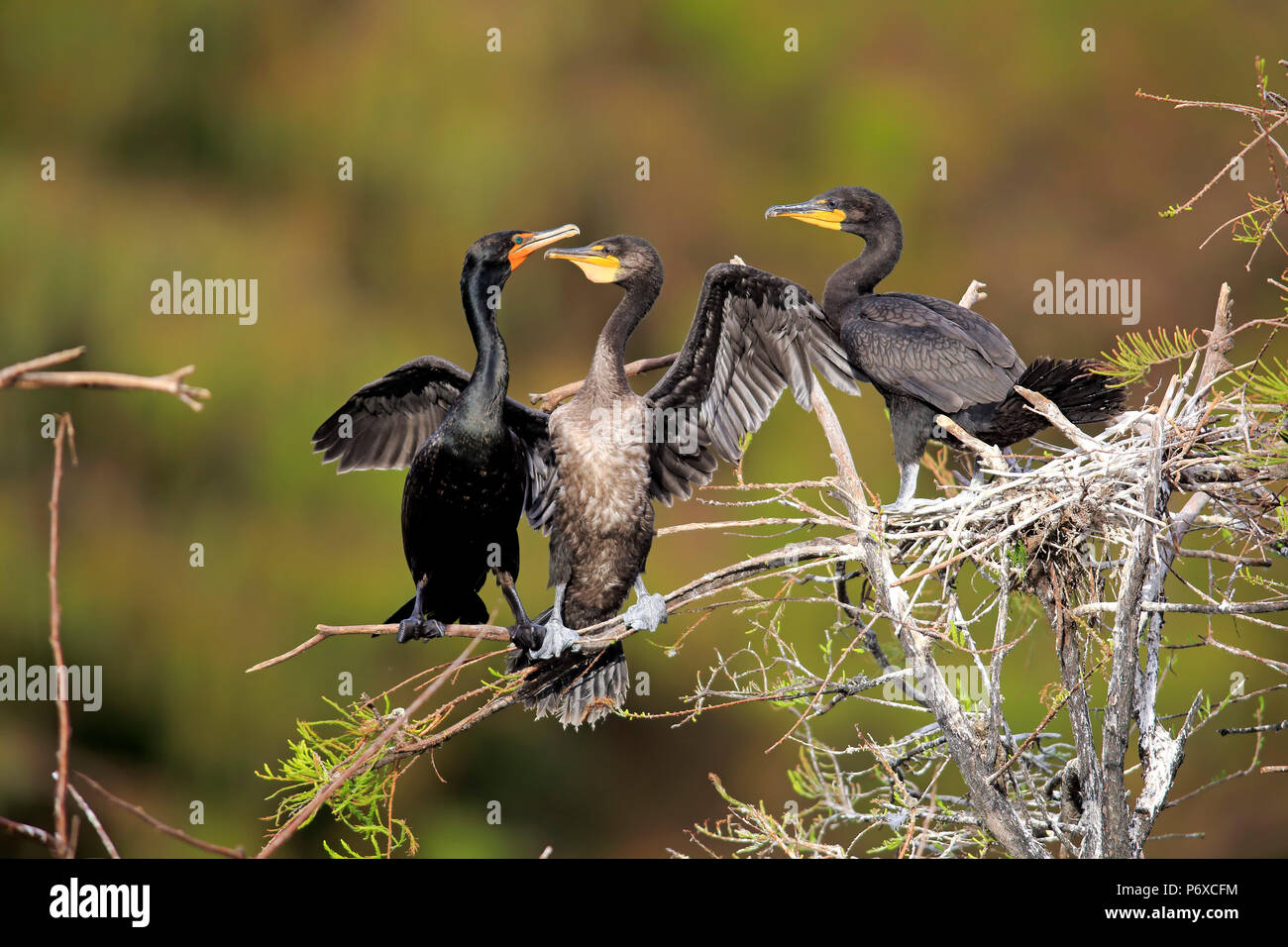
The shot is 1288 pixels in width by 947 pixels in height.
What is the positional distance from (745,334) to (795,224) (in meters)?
7.31

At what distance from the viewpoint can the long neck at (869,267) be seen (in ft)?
13.7

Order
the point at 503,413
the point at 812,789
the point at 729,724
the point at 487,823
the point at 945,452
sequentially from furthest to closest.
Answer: the point at 729,724, the point at 487,823, the point at 945,452, the point at 812,789, the point at 503,413

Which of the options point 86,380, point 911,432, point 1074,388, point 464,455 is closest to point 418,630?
point 464,455

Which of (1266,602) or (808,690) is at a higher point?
(1266,602)

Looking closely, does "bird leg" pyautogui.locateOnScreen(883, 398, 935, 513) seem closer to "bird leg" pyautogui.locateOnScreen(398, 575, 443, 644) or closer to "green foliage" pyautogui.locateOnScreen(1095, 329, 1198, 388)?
"green foliage" pyautogui.locateOnScreen(1095, 329, 1198, 388)

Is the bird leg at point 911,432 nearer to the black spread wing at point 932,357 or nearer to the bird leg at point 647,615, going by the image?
the black spread wing at point 932,357

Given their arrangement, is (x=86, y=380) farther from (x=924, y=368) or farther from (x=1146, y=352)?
(x=924, y=368)

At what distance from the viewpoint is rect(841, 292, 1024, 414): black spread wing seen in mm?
3738

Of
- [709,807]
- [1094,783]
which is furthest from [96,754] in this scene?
[1094,783]

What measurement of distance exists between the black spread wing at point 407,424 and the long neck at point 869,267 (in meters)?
1.13

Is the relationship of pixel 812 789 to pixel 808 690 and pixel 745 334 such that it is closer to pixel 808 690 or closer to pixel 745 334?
pixel 808 690

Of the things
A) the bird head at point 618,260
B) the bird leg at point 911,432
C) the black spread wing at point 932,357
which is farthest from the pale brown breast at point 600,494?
the bird leg at point 911,432

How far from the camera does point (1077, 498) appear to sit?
9.41 ft

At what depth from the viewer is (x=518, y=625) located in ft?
10.8
